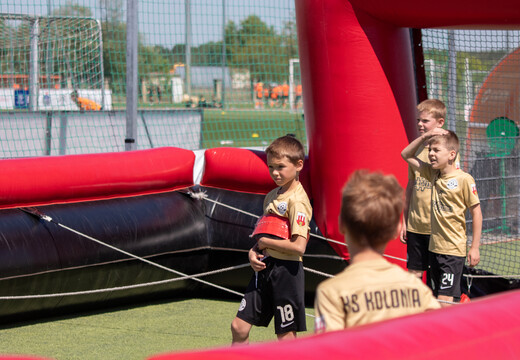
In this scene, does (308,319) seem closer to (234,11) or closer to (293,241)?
(293,241)

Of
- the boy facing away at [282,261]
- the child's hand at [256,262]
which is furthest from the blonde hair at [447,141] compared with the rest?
the child's hand at [256,262]

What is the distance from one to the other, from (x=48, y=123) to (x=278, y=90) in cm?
511

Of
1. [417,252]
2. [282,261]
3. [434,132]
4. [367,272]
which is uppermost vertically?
[434,132]

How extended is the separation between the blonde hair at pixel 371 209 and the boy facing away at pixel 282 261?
1456 mm

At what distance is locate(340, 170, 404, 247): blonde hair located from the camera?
1994 mm

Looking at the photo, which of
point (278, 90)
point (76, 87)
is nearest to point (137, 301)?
point (76, 87)

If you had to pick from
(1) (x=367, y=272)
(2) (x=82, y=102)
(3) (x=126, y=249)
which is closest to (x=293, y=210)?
(1) (x=367, y=272)

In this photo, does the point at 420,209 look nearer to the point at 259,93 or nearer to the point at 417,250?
the point at 417,250

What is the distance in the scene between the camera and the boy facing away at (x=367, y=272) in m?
2.00

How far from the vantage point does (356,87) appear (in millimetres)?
4992

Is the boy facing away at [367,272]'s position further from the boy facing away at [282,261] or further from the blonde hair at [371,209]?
the boy facing away at [282,261]

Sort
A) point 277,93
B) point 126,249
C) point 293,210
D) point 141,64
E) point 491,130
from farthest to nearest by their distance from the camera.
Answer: point 277,93
point 141,64
point 491,130
point 126,249
point 293,210

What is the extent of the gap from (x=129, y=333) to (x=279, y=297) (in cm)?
144

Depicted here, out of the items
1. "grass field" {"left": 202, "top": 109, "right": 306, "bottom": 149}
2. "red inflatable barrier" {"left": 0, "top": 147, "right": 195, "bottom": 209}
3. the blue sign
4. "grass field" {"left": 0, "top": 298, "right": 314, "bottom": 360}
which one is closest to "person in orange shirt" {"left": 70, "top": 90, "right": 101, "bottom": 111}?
the blue sign
